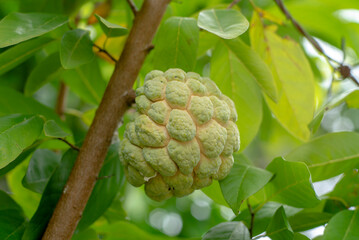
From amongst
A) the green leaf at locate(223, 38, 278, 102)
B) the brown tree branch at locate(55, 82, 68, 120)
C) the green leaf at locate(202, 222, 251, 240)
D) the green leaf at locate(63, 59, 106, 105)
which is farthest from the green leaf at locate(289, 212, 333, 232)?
the brown tree branch at locate(55, 82, 68, 120)

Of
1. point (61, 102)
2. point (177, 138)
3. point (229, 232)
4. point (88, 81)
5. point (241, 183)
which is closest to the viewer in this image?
point (177, 138)

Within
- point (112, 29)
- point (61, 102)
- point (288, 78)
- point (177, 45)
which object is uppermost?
point (112, 29)

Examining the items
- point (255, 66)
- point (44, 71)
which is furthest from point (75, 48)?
point (255, 66)

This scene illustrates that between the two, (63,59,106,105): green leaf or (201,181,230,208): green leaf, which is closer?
(201,181,230,208): green leaf

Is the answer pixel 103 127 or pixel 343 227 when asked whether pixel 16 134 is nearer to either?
pixel 103 127

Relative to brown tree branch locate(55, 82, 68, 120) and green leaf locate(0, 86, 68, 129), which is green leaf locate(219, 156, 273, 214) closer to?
green leaf locate(0, 86, 68, 129)

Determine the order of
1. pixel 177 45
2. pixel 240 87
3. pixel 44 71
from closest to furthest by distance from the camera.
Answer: pixel 177 45 → pixel 240 87 → pixel 44 71

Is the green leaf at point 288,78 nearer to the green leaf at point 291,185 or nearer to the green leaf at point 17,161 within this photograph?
the green leaf at point 291,185
